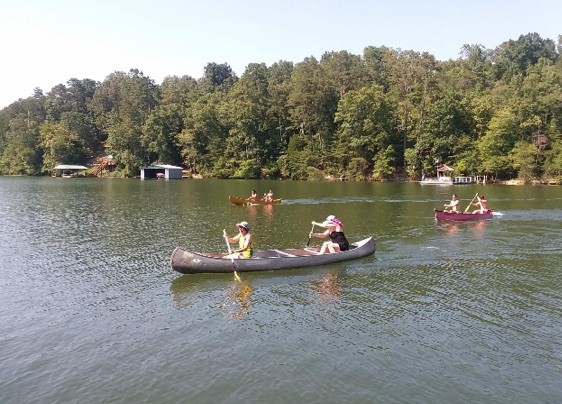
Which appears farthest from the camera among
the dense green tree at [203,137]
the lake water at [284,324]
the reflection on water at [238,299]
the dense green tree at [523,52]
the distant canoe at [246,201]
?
the dense green tree at [523,52]

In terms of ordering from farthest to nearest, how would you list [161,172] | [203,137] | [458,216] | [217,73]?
[217,73] → [203,137] → [161,172] → [458,216]

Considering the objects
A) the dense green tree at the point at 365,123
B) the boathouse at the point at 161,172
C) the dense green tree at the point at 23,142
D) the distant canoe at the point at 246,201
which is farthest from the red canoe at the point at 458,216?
the dense green tree at the point at 23,142

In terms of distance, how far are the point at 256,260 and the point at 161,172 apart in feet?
296

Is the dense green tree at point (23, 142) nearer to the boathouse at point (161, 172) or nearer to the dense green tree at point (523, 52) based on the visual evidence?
the boathouse at point (161, 172)

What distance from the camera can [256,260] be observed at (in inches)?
812

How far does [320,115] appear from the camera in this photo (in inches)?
3871

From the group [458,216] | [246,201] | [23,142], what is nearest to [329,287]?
[458,216]

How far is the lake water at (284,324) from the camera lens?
11.0 meters

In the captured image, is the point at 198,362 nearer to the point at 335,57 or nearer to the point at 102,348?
the point at 102,348

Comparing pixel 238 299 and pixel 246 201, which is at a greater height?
pixel 246 201

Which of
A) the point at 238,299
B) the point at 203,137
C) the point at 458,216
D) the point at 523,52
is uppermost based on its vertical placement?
the point at 523,52

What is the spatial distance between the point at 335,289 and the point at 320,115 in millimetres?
82277

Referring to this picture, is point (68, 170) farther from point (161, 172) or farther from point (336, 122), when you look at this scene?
point (336, 122)

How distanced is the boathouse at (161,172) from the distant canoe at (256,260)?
82861 millimetres
